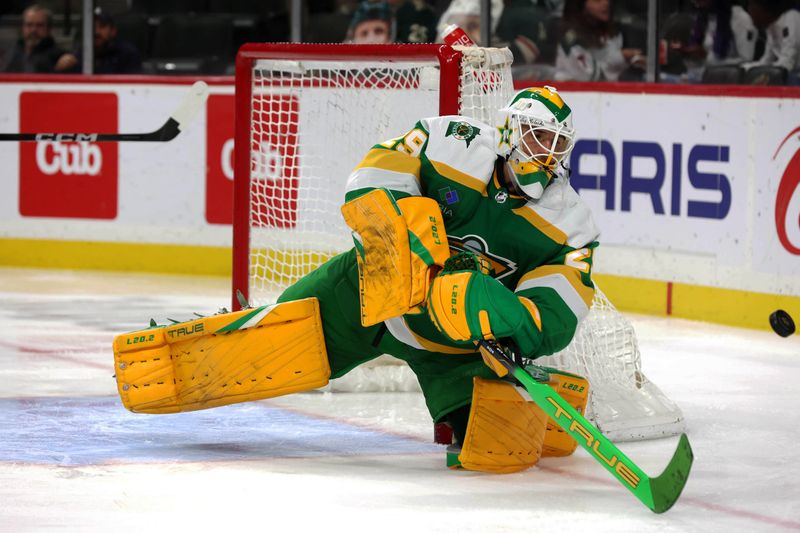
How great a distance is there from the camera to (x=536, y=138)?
12.4 ft

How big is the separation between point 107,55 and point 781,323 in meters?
3.95

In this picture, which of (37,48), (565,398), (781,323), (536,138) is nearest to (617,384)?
(565,398)

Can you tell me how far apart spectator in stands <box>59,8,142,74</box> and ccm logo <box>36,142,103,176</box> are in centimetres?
45

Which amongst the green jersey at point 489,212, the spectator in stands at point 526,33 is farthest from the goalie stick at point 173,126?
the spectator in stands at point 526,33

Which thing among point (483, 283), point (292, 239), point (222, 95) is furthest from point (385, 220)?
point (222, 95)

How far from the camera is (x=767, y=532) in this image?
11.1 ft

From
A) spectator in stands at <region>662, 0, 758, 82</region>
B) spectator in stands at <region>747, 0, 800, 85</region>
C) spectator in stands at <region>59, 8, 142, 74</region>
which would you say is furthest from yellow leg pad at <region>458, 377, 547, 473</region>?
spectator in stands at <region>59, 8, 142, 74</region>

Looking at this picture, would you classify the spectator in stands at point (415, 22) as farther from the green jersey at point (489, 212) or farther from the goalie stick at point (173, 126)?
the green jersey at point (489, 212)

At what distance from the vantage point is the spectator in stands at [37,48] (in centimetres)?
821

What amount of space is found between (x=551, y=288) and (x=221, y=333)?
0.95m

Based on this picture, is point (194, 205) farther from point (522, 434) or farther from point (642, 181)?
point (522, 434)

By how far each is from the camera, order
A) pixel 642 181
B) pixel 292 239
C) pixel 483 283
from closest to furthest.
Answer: pixel 483 283 < pixel 292 239 < pixel 642 181

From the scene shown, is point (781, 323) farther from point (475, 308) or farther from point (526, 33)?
point (475, 308)

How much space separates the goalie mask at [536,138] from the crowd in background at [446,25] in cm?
299
